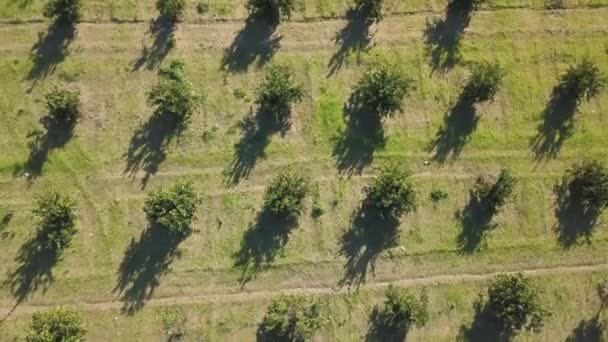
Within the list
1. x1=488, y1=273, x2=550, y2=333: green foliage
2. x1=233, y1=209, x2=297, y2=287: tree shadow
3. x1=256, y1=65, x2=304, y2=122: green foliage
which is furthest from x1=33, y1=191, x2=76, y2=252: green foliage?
x1=488, y1=273, x2=550, y2=333: green foliage

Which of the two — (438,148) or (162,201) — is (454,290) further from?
(162,201)

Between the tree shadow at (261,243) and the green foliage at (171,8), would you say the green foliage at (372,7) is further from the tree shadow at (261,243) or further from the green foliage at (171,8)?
the tree shadow at (261,243)

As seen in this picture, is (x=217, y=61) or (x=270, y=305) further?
(x=217, y=61)

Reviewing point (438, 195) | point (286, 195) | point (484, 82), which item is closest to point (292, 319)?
point (286, 195)

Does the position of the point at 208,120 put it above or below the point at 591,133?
below

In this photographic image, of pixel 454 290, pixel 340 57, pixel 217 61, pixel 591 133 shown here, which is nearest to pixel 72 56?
pixel 217 61

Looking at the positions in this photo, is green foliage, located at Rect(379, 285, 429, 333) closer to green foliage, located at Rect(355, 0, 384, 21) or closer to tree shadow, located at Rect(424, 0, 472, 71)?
tree shadow, located at Rect(424, 0, 472, 71)

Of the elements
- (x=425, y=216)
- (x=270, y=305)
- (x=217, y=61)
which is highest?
(x=217, y=61)

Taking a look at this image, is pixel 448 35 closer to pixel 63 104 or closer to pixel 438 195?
pixel 438 195
